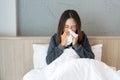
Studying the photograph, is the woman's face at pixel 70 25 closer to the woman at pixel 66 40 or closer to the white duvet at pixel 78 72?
the woman at pixel 66 40

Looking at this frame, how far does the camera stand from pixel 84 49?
187 cm

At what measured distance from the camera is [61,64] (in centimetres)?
164

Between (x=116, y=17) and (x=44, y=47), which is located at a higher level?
(x=116, y=17)

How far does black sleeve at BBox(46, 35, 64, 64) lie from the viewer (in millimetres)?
1856

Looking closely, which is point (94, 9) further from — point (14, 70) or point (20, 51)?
point (14, 70)

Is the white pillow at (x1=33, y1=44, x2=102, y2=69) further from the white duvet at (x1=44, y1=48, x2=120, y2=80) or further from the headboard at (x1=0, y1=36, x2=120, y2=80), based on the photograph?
the white duvet at (x1=44, y1=48, x2=120, y2=80)

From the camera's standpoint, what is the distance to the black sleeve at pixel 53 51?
1856 mm

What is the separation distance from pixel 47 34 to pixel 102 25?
19.8 inches

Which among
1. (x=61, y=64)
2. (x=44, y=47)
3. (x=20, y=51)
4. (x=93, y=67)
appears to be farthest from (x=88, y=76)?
(x=20, y=51)

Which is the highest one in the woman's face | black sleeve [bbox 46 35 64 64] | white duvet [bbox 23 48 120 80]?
the woman's face

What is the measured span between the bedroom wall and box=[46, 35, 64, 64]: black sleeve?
26 centimetres

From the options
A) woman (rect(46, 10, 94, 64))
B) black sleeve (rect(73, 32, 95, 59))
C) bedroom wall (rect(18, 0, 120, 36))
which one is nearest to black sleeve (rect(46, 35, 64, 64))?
woman (rect(46, 10, 94, 64))

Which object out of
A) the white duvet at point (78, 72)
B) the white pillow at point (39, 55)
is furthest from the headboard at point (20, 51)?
the white duvet at point (78, 72)

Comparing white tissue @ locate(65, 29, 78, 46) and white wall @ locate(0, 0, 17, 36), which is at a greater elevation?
white wall @ locate(0, 0, 17, 36)
